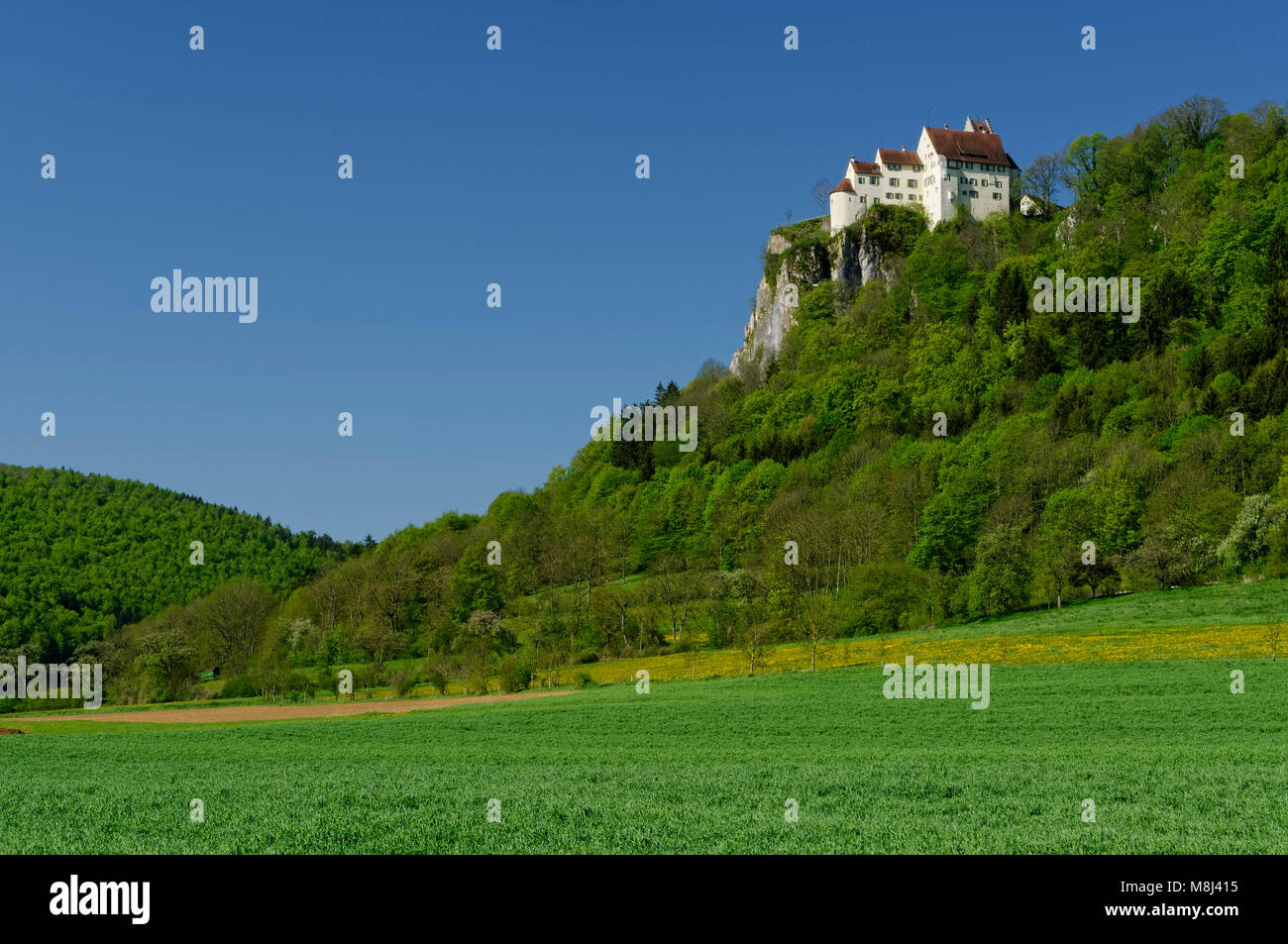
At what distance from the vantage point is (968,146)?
195000 mm

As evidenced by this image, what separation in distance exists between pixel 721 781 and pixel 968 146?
19308cm

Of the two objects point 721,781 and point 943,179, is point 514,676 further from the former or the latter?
point 943,179

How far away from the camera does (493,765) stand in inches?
1209

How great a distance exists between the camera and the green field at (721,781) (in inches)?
634

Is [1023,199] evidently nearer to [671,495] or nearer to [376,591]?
[671,495]

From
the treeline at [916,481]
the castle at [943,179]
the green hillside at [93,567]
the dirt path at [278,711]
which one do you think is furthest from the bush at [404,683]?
the castle at [943,179]

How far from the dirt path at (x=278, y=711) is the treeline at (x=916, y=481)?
753 centimetres

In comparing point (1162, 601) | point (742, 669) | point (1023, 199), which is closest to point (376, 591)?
point (742, 669)

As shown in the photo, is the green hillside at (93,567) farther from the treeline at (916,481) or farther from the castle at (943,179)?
the castle at (943,179)

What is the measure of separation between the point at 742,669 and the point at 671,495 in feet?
253

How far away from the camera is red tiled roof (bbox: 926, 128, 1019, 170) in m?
193

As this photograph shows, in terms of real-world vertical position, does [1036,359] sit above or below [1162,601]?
above

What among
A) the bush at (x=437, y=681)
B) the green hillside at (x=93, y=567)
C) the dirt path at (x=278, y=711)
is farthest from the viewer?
the green hillside at (x=93, y=567)
